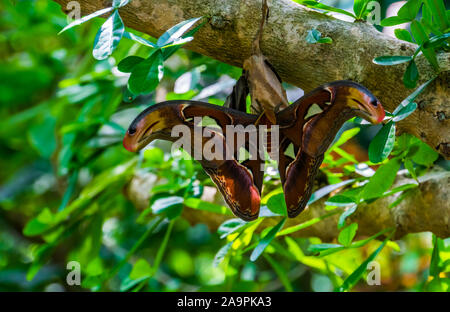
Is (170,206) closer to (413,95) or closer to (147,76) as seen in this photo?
(147,76)

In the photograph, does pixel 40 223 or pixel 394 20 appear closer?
pixel 394 20

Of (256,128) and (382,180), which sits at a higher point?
(256,128)

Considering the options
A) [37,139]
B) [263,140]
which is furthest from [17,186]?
[263,140]

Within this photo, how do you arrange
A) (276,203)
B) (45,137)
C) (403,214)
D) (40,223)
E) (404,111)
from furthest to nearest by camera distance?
(45,137) → (40,223) → (403,214) → (276,203) → (404,111)

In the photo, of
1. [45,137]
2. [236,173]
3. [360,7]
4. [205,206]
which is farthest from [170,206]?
[45,137]
